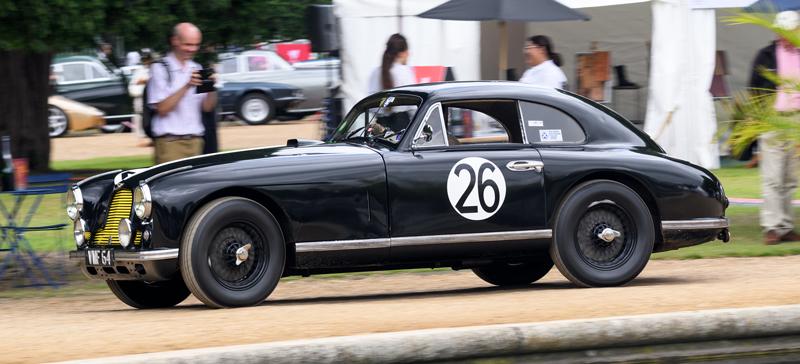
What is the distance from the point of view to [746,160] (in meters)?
16.2

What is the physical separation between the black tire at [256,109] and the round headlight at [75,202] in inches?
693

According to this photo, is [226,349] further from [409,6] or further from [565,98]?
[409,6]

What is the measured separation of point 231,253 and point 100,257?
795mm

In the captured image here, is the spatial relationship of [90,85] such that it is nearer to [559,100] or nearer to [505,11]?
[505,11]

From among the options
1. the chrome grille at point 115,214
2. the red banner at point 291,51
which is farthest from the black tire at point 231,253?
the red banner at point 291,51

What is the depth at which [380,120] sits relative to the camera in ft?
22.9

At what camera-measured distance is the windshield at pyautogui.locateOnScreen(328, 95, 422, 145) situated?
6.72 metres

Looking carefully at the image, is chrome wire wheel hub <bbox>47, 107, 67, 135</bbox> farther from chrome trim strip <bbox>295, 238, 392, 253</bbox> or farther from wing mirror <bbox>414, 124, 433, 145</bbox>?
chrome trim strip <bbox>295, 238, 392, 253</bbox>

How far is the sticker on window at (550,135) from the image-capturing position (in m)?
6.86

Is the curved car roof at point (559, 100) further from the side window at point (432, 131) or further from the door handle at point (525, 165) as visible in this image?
the door handle at point (525, 165)

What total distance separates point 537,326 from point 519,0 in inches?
295

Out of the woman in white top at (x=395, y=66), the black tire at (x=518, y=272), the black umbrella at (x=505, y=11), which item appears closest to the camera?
the black tire at (x=518, y=272)

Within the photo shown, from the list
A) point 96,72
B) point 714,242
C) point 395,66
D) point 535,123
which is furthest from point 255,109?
point 535,123

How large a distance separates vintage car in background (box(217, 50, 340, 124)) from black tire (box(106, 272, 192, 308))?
1684 cm
